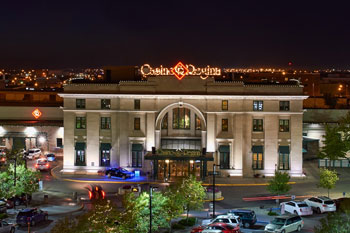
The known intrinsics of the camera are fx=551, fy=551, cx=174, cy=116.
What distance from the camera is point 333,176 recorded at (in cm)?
6206

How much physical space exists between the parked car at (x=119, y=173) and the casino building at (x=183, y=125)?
193 cm

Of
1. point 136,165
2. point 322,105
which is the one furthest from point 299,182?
point 322,105

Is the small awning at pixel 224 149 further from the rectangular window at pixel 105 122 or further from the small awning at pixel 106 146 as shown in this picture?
the rectangular window at pixel 105 122

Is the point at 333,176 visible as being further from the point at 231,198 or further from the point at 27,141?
the point at 27,141

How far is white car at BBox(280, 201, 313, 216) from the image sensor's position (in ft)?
183

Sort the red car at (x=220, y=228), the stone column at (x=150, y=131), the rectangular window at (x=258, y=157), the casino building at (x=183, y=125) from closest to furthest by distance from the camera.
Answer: the red car at (x=220, y=228), the casino building at (x=183, y=125), the rectangular window at (x=258, y=157), the stone column at (x=150, y=131)

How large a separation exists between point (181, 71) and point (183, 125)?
764 centimetres

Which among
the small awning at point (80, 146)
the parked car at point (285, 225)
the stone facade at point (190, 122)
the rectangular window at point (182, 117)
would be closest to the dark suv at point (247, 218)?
the parked car at point (285, 225)

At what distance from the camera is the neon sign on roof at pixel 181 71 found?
7512cm

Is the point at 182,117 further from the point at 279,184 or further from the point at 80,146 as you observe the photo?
the point at 279,184

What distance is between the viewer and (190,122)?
76.9 m

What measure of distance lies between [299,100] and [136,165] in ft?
78.4

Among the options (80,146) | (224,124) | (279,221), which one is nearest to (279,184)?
(279,221)

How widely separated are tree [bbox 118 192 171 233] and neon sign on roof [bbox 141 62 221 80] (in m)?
30.0
